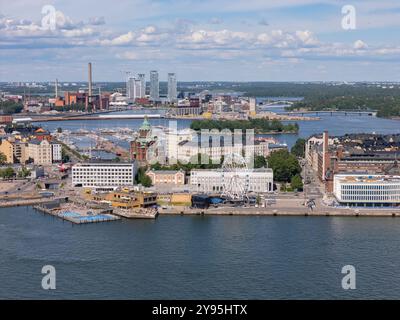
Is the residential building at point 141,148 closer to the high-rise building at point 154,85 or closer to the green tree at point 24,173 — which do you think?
the green tree at point 24,173

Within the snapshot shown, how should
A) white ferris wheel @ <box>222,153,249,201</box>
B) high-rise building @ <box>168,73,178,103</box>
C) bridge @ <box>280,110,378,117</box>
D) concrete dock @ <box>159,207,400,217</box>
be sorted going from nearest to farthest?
concrete dock @ <box>159,207,400,217</box>
white ferris wheel @ <box>222,153,249,201</box>
bridge @ <box>280,110,378,117</box>
high-rise building @ <box>168,73,178,103</box>

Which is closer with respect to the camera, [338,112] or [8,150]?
[8,150]

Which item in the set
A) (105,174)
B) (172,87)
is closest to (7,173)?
(105,174)

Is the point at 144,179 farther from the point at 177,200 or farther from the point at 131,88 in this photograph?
the point at 131,88

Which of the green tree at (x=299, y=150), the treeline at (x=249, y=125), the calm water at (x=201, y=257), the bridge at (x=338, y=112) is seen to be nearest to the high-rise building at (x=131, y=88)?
the bridge at (x=338, y=112)

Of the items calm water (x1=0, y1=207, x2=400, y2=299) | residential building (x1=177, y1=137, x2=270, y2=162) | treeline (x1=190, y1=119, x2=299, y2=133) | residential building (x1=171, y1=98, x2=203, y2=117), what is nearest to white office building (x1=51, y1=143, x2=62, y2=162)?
residential building (x1=177, y1=137, x2=270, y2=162)

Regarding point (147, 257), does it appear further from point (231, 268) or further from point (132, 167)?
point (132, 167)

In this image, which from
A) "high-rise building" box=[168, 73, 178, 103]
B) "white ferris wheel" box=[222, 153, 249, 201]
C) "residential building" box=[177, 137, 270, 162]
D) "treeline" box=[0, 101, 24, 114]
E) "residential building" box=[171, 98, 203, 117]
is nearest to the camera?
"white ferris wheel" box=[222, 153, 249, 201]

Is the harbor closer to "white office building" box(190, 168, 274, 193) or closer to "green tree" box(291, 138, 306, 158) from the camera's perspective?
"white office building" box(190, 168, 274, 193)
